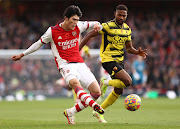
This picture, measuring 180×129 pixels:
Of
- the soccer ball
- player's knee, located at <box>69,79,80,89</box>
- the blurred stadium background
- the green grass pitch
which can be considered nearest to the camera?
the green grass pitch

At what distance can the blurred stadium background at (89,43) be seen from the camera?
2248 centimetres

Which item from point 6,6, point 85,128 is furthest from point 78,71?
point 6,6

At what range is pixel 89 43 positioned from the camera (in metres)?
26.3

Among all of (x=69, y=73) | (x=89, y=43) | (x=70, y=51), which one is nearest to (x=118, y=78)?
(x=70, y=51)

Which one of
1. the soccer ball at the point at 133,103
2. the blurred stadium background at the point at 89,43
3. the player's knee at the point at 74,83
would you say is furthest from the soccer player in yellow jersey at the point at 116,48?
the blurred stadium background at the point at 89,43

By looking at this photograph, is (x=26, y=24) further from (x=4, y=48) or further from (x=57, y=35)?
(x=57, y=35)

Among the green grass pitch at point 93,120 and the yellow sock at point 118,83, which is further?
the yellow sock at point 118,83

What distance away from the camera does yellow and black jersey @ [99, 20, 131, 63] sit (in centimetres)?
976

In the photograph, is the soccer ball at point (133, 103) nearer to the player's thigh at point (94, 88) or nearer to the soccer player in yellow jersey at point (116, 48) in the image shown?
the soccer player in yellow jersey at point (116, 48)

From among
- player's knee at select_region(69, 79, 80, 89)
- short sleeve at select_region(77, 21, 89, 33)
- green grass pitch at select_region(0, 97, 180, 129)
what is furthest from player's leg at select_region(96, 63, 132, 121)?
player's knee at select_region(69, 79, 80, 89)

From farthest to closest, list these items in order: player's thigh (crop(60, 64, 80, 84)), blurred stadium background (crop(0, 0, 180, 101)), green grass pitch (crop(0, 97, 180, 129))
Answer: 1. blurred stadium background (crop(0, 0, 180, 101))
2. player's thigh (crop(60, 64, 80, 84))
3. green grass pitch (crop(0, 97, 180, 129))

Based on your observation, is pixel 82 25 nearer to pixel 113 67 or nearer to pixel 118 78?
pixel 113 67

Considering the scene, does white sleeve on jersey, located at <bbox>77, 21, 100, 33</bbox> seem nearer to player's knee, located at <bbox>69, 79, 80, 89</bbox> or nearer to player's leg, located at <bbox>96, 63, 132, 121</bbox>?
player's knee, located at <bbox>69, 79, 80, 89</bbox>

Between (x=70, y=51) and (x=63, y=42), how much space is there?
0.73 ft
